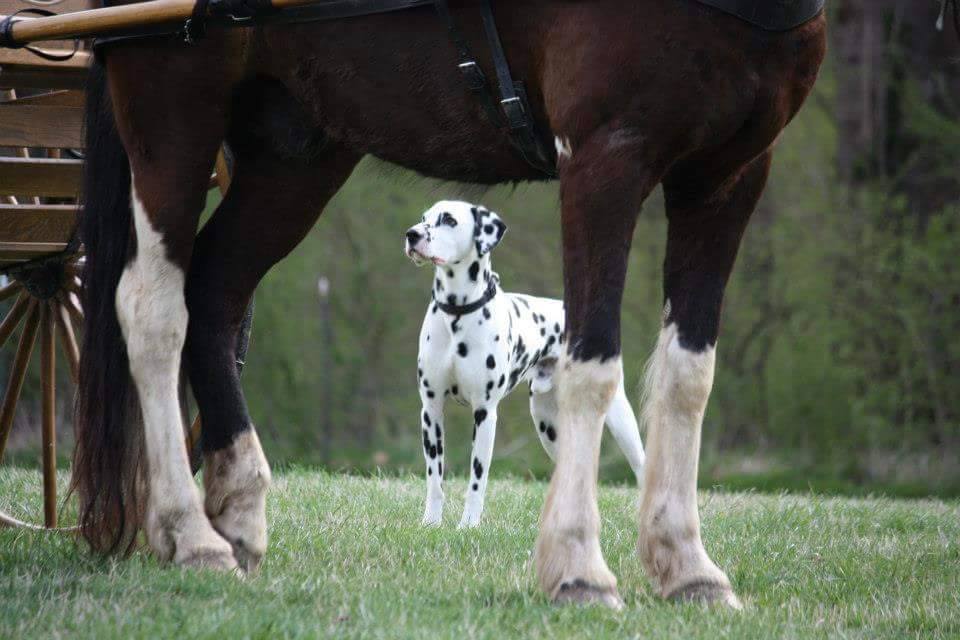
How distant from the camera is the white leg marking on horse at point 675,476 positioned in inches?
132

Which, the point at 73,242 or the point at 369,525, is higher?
the point at 73,242

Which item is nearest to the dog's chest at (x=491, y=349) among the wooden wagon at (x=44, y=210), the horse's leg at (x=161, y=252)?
the wooden wagon at (x=44, y=210)

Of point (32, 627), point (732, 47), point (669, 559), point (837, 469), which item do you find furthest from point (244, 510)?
point (837, 469)

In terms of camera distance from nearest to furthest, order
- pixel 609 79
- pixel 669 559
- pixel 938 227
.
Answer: pixel 609 79 → pixel 669 559 → pixel 938 227

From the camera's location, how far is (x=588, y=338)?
3092 millimetres

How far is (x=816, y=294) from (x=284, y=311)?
5190mm

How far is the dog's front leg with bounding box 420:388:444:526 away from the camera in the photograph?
217 inches

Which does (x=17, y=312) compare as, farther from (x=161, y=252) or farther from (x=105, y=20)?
(x=105, y=20)

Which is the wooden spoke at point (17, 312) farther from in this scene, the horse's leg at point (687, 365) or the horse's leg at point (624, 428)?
the horse's leg at point (687, 365)

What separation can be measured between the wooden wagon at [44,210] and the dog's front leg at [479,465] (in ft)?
4.65

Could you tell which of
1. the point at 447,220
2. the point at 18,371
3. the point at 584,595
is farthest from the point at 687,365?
the point at 18,371

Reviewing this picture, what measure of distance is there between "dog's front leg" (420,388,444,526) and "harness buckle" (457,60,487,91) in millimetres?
2558

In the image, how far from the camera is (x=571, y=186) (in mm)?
3094

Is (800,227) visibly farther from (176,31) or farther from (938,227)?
(176,31)
